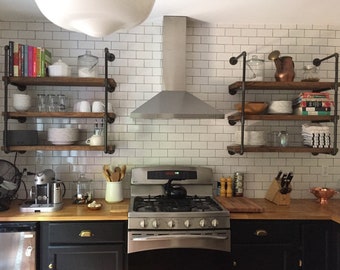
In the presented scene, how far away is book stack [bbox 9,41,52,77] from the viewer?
2312 mm

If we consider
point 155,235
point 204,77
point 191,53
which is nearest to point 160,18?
point 191,53

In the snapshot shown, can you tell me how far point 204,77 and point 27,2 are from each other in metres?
1.58

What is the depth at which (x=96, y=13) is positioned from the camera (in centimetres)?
88

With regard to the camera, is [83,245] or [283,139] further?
[283,139]

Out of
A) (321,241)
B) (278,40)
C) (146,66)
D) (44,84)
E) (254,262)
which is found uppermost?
(278,40)

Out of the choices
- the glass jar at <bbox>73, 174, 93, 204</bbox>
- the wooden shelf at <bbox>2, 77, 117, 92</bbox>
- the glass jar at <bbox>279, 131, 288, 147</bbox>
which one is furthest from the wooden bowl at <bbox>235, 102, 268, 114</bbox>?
the glass jar at <bbox>73, 174, 93, 204</bbox>

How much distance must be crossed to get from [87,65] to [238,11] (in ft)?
4.48

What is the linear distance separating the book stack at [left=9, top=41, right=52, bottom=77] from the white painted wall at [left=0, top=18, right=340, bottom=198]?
1.02 feet

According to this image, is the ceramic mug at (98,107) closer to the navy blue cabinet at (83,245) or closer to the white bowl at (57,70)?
the white bowl at (57,70)

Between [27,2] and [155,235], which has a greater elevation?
[27,2]

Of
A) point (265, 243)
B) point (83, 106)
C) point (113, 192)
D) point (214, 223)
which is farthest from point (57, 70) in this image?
point (265, 243)

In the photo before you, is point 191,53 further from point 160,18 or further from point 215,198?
point 215,198

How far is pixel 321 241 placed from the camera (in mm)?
2168

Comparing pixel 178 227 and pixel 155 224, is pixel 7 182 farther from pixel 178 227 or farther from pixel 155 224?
pixel 178 227
